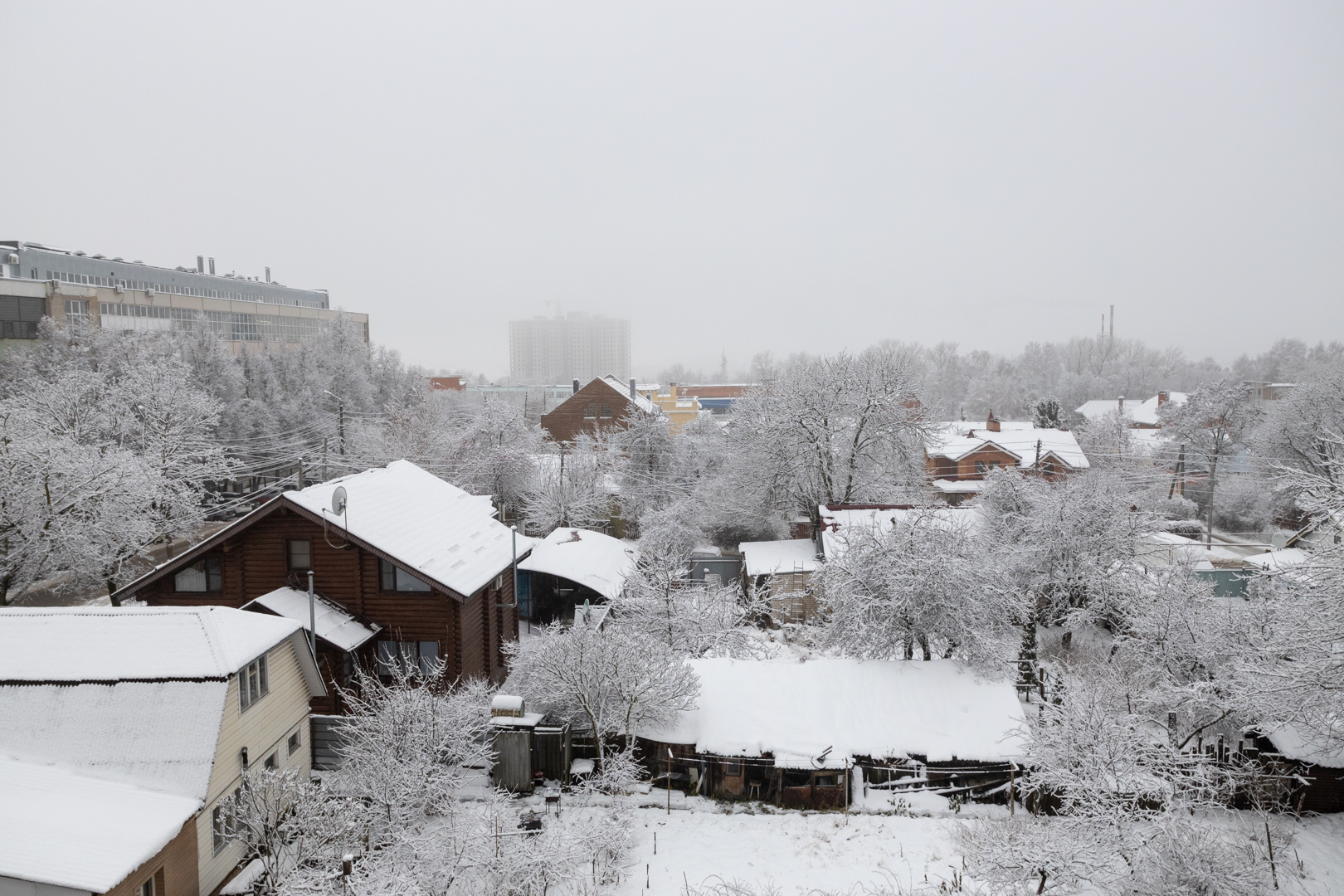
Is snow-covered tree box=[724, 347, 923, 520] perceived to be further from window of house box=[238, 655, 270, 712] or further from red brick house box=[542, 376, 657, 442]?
window of house box=[238, 655, 270, 712]

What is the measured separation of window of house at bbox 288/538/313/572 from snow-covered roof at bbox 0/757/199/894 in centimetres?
797

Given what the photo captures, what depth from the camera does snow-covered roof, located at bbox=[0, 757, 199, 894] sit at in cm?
895

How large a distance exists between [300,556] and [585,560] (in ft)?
36.7

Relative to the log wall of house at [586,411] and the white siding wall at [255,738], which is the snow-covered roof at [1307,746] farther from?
the log wall of house at [586,411]

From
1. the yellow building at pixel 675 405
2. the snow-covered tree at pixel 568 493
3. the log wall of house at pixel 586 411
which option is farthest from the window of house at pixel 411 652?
the yellow building at pixel 675 405

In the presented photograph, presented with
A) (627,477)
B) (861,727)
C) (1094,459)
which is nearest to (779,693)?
(861,727)

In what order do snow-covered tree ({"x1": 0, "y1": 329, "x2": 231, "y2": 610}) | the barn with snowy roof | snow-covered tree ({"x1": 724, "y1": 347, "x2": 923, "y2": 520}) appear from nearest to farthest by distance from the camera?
the barn with snowy roof
snow-covered tree ({"x1": 0, "y1": 329, "x2": 231, "y2": 610})
snow-covered tree ({"x1": 724, "y1": 347, "x2": 923, "y2": 520})

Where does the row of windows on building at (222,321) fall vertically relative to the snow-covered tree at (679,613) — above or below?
above

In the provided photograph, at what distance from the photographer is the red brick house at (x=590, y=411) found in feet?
185

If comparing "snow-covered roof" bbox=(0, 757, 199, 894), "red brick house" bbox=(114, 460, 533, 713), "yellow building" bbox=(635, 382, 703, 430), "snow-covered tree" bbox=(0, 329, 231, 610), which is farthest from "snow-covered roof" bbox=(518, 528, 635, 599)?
"yellow building" bbox=(635, 382, 703, 430)

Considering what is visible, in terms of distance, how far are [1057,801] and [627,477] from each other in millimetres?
31838

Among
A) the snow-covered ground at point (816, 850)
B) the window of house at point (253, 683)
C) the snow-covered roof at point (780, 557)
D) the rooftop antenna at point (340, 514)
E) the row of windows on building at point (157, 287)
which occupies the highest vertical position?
the row of windows on building at point (157, 287)

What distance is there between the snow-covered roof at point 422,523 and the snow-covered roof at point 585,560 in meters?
2.07

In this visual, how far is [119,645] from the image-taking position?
39.4ft
